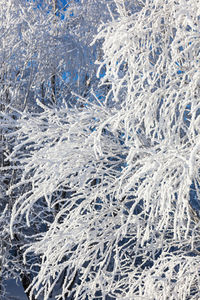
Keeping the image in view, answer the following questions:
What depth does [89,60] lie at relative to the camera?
831 cm

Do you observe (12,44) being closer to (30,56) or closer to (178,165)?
(30,56)

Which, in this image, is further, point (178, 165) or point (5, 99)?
point (5, 99)

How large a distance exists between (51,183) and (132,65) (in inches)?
60.3

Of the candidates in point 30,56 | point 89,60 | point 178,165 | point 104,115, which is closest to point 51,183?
point 104,115

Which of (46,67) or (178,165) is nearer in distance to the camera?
(178,165)

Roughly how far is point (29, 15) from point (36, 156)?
18.6 ft

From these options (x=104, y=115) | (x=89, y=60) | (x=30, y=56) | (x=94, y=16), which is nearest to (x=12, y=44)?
(x=30, y=56)

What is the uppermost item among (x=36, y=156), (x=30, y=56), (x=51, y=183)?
(x=30, y=56)

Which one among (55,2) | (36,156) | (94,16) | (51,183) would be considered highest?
(55,2)

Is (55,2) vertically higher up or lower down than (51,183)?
higher up

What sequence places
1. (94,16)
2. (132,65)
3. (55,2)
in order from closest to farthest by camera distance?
(132,65) < (94,16) < (55,2)

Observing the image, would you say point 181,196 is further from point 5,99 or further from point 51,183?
point 5,99

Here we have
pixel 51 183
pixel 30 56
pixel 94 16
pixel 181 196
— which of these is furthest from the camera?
pixel 94 16

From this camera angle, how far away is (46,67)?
8.09 m
